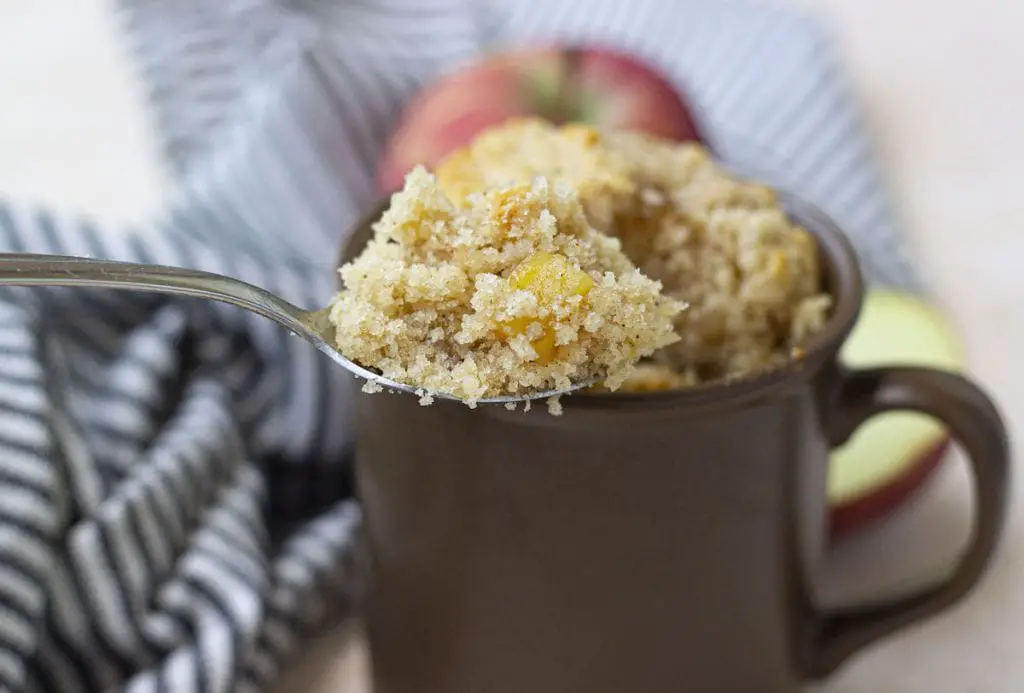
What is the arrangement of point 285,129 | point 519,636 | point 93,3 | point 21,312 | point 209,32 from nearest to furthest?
1. point 519,636
2. point 21,312
3. point 285,129
4. point 209,32
5. point 93,3

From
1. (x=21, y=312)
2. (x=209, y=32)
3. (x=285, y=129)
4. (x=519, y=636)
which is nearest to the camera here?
(x=519, y=636)

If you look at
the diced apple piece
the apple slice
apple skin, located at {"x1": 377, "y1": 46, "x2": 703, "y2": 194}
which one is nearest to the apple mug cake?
the diced apple piece

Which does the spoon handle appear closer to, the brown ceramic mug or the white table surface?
the brown ceramic mug

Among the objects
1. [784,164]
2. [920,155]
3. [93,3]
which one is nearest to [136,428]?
[784,164]

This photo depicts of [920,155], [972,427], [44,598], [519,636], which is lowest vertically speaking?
[44,598]

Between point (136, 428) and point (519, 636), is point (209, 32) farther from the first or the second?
point (519, 636)

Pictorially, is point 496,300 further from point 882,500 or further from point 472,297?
point 882,500

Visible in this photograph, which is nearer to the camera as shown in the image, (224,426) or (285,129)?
(224,426)
